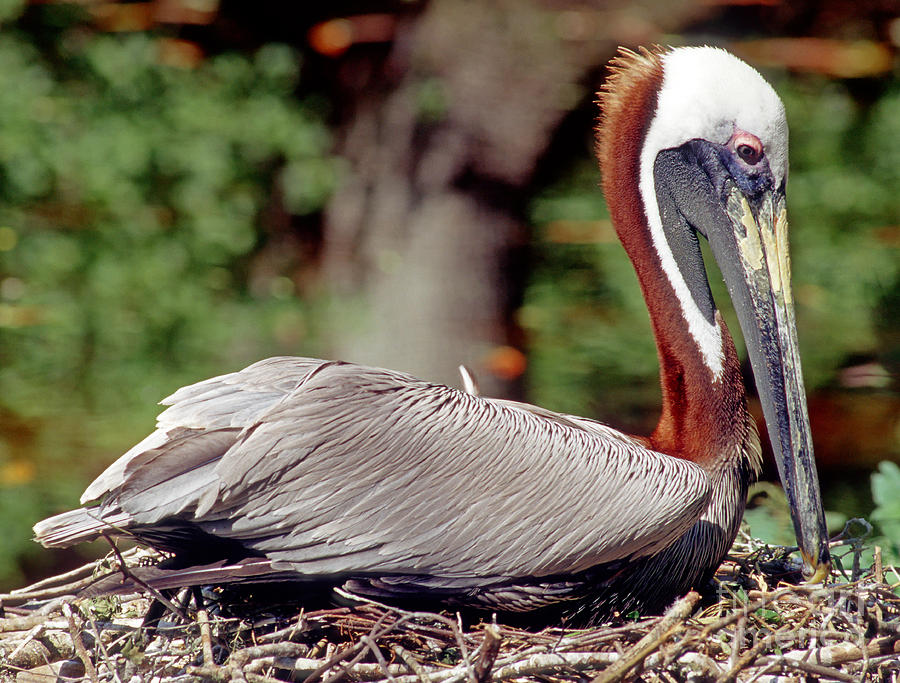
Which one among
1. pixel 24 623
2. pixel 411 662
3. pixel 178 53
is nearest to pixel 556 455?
pixel 411 662

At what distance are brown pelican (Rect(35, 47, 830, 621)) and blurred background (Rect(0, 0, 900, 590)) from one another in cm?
206

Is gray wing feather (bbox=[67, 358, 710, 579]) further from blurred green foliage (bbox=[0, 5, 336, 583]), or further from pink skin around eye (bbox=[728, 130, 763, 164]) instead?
blurred green foliage (bbox=[0, 5, 336, 583])

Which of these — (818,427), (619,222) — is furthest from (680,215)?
(818,427)

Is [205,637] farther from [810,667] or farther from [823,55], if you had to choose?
[823,55]

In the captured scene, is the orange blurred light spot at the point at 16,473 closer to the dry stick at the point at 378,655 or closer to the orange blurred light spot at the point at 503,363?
the orange blurred light spot at the point at 503,363

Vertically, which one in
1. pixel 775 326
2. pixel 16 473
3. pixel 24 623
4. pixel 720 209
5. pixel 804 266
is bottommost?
pixel 16 473

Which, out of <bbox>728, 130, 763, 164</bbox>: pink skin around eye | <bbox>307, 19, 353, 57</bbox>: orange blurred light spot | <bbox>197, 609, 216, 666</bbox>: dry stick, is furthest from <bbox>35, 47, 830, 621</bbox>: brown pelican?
<bbox>307, 19, 353, 57</bbox>: orange blurred light spot

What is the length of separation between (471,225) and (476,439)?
2427mm

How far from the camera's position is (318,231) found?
6848 mm

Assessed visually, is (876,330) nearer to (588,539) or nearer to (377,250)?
(377,250)

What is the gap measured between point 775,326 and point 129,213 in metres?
4.49

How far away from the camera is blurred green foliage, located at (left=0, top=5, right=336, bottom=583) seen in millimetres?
6531

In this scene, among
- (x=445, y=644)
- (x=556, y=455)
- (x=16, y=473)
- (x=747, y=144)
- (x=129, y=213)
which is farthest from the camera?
(x=129, y=213)

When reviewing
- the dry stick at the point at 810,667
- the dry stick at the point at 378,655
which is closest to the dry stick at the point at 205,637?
the dry stick at the point at 378,655
